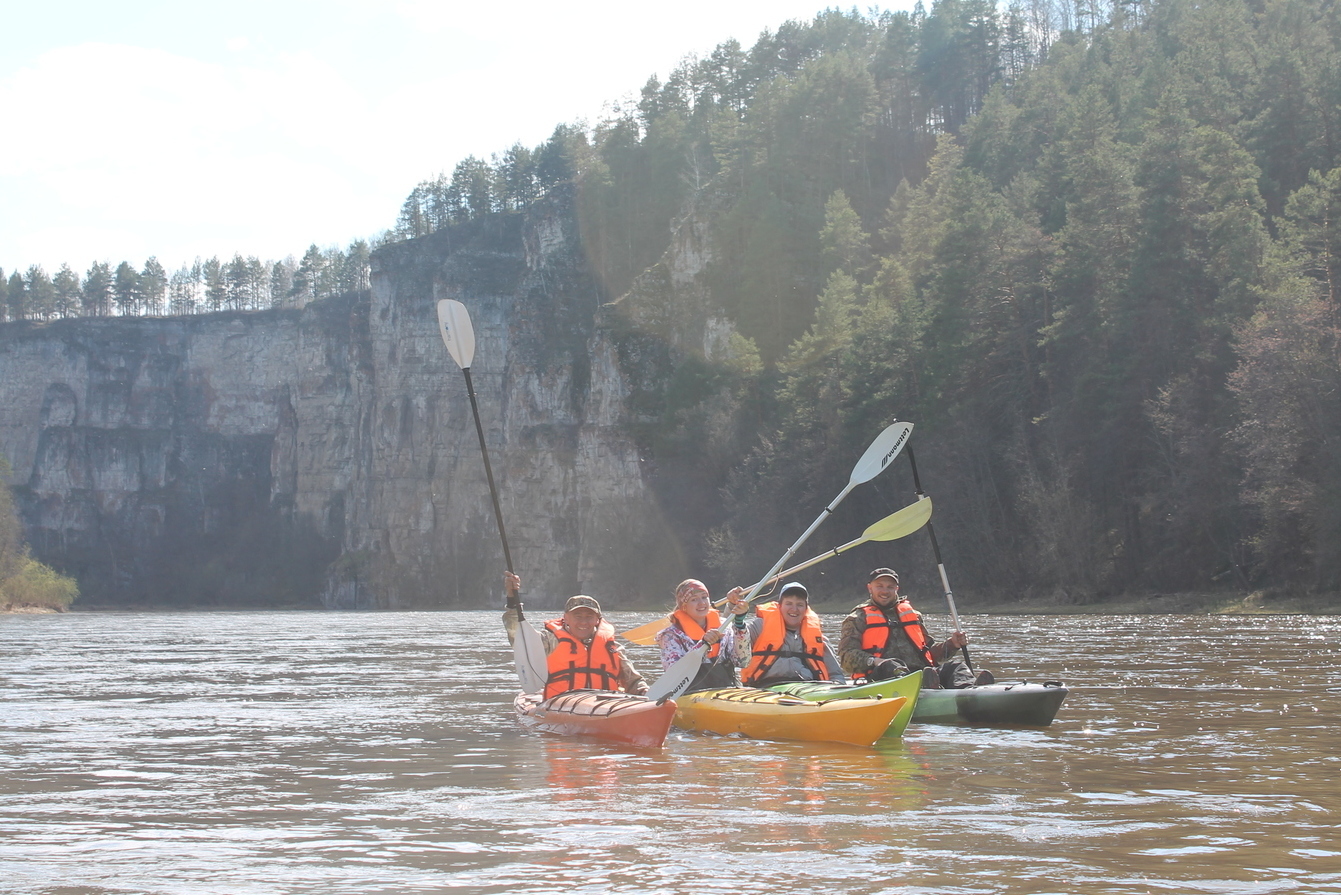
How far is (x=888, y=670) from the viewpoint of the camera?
1102 centimetres

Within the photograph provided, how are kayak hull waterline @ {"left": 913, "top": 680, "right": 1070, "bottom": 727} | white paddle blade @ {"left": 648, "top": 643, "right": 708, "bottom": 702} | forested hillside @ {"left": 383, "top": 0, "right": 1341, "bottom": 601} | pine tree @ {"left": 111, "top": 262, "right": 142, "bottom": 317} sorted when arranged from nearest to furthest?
white paddle blade @ {"left": 648, "top": 643, "right": 708, "bottom": 702}, kayak hull waterline @ {"left": 913, "top": 680, "right": 1070, "bottom": 727}, forested hillside @ {"left": 383, "top": 0, "right": 1341, "bottom": 601}, pine tree @ {"left": 111, "top": 262, "right": 142, "bottom": 317}

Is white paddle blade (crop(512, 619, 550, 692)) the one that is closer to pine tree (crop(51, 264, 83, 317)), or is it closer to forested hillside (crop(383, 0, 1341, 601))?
forested hillside (crop(383, 0, 1341, 601))

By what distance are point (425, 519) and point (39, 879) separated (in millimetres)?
87841

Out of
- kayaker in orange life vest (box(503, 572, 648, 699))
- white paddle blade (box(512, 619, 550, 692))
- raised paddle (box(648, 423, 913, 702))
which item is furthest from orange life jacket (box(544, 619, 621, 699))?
raised paddle (box(648, 423, 913, 702))

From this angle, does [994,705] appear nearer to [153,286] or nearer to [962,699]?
[962,699]

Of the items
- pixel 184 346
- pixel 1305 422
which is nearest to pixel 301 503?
pixel 184 346

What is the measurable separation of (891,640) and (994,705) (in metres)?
1.17

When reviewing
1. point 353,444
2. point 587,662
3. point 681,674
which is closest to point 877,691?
point 681,674

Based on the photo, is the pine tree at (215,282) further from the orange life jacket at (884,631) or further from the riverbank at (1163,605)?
the orange life jacket at (884,631)

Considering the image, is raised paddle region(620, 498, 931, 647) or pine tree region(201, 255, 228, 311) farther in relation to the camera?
pine tree region(201, 255, 228, 311)

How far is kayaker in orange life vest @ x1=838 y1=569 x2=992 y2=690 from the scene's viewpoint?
12000mm

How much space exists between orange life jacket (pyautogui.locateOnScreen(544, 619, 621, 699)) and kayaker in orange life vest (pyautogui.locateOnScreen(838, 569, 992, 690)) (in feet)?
6.67

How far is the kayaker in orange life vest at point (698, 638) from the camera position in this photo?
40.2 ft

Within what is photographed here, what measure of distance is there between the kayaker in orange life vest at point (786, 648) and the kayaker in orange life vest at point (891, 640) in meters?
0.20
